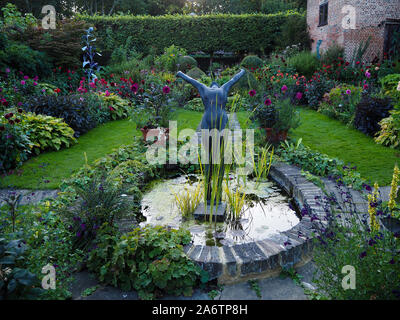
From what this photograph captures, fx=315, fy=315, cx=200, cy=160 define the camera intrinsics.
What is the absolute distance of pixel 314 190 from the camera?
11.1 ft

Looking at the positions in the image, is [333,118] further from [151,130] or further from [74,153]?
[74,153]

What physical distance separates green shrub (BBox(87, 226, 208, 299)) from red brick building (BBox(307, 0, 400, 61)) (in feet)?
36.6

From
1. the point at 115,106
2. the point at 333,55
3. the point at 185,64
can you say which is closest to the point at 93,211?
the point at 115,106

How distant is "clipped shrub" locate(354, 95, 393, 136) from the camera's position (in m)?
6.21

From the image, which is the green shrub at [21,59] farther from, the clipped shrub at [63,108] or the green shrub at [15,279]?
the green shrub at [15,279]

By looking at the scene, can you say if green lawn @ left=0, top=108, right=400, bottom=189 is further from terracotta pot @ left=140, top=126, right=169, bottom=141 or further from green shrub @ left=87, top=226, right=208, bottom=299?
green shrub @ left=87, top=226, right=208, bottom=299

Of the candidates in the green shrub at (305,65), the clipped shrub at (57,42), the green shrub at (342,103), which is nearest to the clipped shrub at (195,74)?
the green shrub at (305,65)

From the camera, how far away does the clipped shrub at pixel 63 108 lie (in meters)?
6.27

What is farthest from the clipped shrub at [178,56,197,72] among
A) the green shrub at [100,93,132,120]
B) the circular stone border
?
the circular stone border

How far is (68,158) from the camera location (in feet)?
16.6

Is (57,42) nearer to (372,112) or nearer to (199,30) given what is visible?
(199,30)
